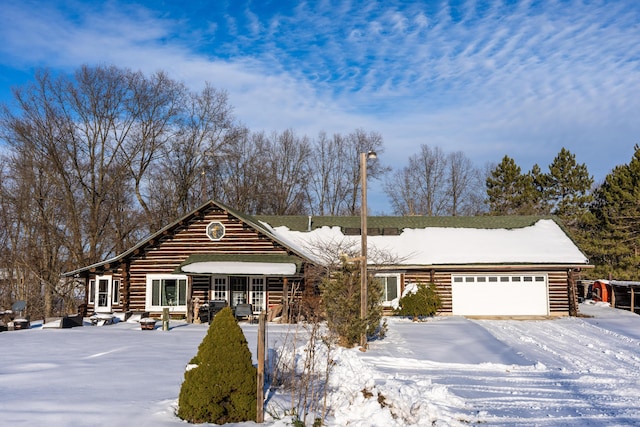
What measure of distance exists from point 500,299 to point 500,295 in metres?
0.19

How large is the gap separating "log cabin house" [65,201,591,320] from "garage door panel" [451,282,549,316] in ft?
0.15

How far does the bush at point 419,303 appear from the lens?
904 inches

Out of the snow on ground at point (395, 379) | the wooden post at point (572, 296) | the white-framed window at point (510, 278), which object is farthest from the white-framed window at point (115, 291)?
the wooden post at point (572, 296)

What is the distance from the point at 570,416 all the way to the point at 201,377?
5.88 m

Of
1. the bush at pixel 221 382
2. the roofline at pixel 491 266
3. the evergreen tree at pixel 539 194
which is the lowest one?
the bush at pixel 221 382

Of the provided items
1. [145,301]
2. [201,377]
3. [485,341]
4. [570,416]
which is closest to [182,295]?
[145,301]

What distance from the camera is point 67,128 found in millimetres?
34281

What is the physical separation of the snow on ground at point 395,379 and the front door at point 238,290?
245 inches

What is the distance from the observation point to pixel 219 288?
25156mm

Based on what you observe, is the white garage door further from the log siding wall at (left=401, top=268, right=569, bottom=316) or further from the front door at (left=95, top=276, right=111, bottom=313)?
the front door at (left=95, top=276, right=111, bottom=313)

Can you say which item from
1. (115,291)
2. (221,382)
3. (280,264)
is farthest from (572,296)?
(221,382)

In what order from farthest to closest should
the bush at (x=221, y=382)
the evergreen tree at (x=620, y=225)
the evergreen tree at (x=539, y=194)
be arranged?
the evergreen tree at (x=539, y=194)
the evergreen tree at (x=620, y=225)
the bush at (x=221, y=382)

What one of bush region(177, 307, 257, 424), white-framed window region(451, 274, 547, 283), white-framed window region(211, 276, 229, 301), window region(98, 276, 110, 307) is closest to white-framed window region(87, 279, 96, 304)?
window region(98, 276, 110, 307)

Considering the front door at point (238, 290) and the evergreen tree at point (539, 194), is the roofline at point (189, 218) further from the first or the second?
the evergreen tree at point (539, 194)
